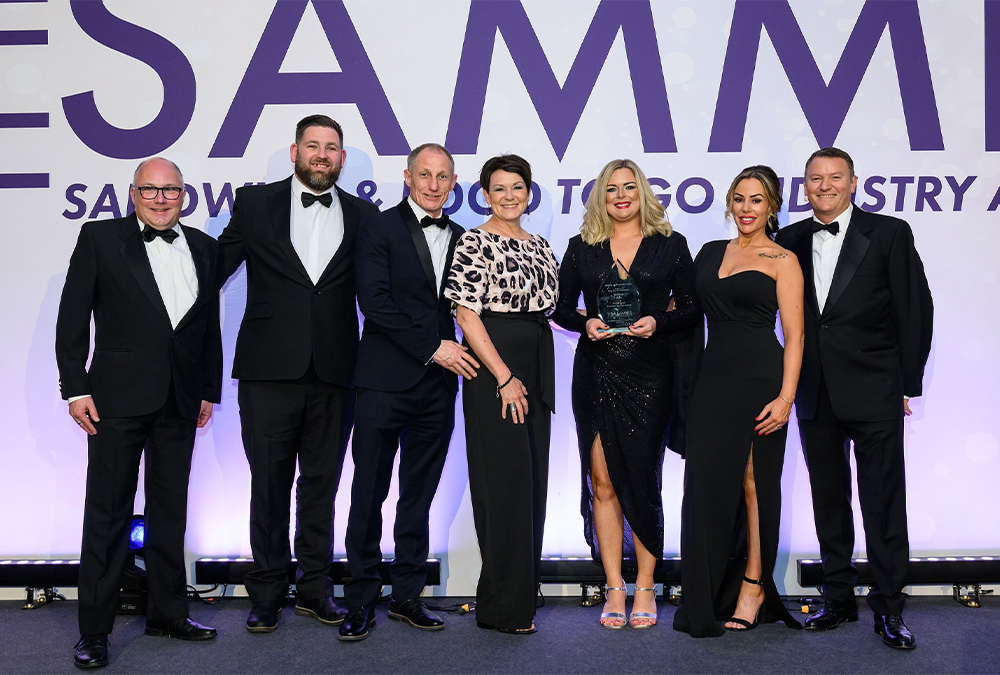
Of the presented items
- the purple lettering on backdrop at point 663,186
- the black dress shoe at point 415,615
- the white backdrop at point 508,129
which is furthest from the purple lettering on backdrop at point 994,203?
the black dress shoe at point 415,615

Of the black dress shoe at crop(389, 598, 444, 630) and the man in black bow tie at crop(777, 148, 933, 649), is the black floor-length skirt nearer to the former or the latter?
the black dress shoe at crop(389, 598, 444, 630)

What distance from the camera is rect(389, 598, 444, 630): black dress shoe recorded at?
3.58 meters

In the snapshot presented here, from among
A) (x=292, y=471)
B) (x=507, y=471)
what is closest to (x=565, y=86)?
(x=507, y=471)

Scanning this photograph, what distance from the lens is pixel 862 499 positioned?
3.57m

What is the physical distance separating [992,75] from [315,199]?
3390 mm

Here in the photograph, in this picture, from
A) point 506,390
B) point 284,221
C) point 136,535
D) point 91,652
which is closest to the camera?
point 91,652

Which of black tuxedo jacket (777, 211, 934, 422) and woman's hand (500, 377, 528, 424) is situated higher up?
black tuxedo jacket (777, 211, 934, 422)

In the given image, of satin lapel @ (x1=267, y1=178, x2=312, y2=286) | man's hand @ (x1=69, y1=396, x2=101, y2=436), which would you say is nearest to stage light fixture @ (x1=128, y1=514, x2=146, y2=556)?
man's hand @ (x1=69, y1=396, x2=101, y2=436)

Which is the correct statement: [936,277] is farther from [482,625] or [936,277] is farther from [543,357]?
[482,625]

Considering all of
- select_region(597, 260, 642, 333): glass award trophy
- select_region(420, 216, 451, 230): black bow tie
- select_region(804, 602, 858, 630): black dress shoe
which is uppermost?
select_region(420, 216, 451, 230): black bow tie

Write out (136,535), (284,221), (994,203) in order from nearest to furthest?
(284,221) < (136,535) < (994,203)

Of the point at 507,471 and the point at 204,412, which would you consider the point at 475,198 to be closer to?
the point at 507,471

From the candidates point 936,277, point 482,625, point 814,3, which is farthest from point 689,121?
point 482,625

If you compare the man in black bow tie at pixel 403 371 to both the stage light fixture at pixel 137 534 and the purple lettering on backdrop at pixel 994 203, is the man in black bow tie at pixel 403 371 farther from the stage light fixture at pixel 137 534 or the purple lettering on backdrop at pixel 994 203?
the purple lettering on backdrop at pixel 994 203
